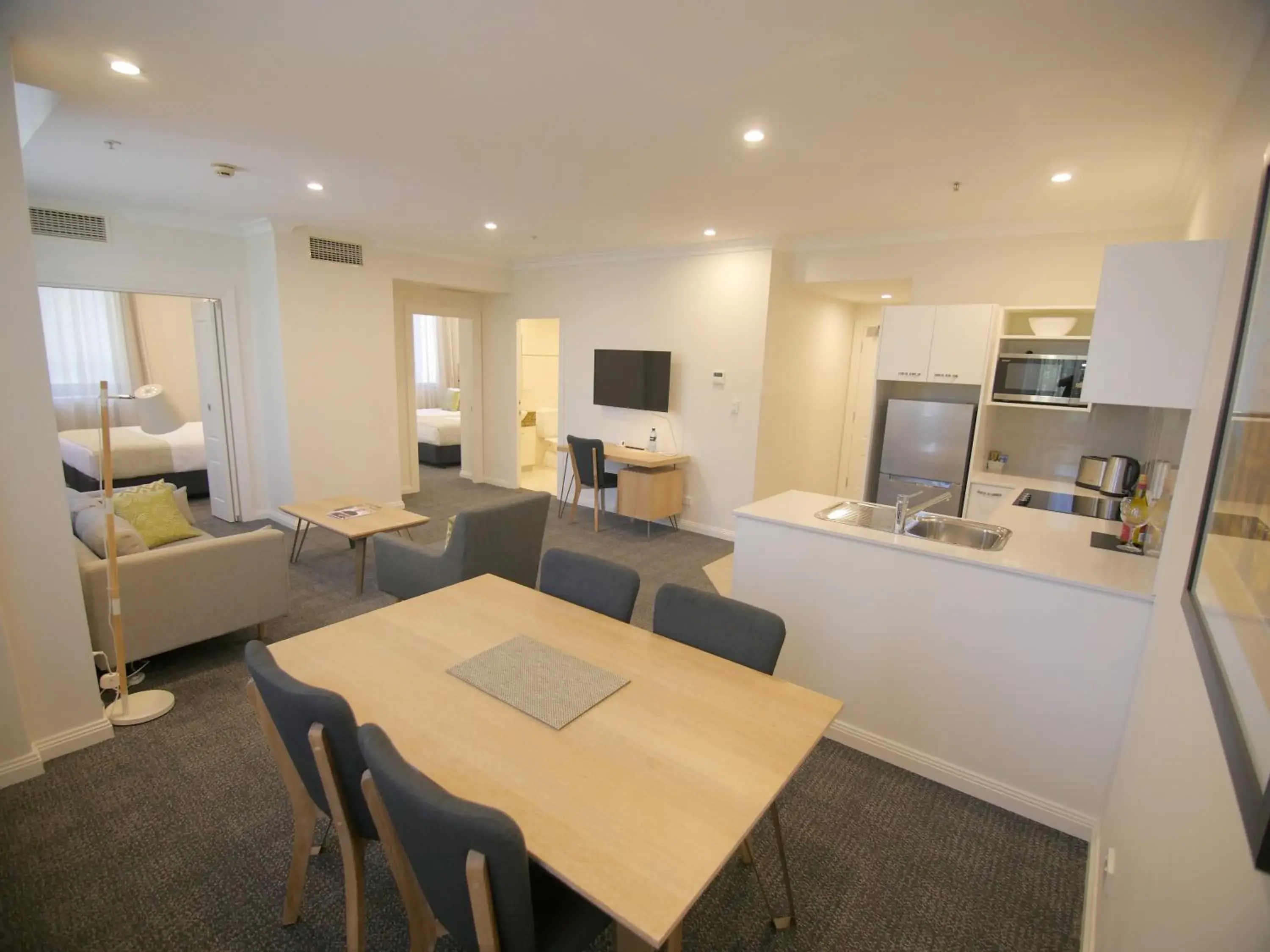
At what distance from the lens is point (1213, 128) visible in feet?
7.84

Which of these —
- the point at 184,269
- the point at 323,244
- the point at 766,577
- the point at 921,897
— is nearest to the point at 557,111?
the point at 766,577

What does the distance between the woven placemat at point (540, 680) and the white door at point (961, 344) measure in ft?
12.0

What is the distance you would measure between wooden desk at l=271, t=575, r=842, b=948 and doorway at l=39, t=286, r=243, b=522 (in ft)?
14.1

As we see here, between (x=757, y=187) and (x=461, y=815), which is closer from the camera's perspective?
(x=461, y=815)

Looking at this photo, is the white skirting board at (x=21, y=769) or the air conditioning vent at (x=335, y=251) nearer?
the white skirting board at (x=21, y=769)

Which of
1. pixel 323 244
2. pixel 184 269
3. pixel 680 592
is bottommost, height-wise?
Answer: pixel 680 592

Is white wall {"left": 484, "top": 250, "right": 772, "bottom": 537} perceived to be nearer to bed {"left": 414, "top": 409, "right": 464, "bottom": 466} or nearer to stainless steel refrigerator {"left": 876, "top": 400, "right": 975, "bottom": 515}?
stainless steel refrigerator {"left": 876, "top": 400, "right": 975, "bottom": 515}

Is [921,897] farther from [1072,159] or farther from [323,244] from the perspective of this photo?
[323,244]

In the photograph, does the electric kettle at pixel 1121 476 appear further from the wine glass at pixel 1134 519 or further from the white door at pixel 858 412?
the white door at pixel 858 412

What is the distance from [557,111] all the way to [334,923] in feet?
10.1

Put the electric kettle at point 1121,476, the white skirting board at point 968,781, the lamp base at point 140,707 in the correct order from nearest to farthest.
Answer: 1. the white skirting board at point 968,781
2. the lamp base at point 140,707
3. the electric kettle at point 1121,476

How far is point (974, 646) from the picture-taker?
229cm

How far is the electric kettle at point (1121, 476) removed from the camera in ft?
12.0

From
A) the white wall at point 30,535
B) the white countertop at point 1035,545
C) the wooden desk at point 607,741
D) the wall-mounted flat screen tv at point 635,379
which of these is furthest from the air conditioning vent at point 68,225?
the white countertop at point 1035,545
